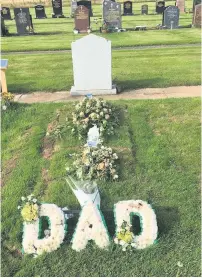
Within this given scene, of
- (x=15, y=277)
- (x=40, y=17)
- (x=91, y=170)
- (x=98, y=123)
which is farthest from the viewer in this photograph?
(x=40, y=17)

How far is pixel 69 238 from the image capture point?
15.6 ft

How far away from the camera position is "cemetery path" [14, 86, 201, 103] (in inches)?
383

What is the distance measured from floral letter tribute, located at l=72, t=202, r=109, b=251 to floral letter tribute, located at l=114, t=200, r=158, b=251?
0.18m

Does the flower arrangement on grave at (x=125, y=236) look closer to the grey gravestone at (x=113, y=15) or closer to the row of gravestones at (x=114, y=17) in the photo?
the row of gravestones at (x=114, y=17)

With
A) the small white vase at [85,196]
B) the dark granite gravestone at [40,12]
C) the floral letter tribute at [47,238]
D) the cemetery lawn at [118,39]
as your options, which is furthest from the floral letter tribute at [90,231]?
the dark granite gravestone at [40,12]

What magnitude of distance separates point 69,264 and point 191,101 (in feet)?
19.8

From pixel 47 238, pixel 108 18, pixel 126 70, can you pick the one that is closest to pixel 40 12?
pixel 108 18

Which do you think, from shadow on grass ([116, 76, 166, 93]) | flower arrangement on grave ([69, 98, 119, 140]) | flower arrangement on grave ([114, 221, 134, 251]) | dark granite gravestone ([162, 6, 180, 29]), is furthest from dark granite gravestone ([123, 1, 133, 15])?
flower arrangement on grave ([114, 221, 134, 251])

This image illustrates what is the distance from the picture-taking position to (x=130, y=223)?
4.70m

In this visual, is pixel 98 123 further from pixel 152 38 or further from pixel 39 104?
pixel 152 38

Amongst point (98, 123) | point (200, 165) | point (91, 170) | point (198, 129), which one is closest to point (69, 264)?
point (91, 170)

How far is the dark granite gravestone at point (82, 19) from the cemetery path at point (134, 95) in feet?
37.7

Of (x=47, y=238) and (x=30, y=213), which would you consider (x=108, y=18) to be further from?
(x=47, y=238)

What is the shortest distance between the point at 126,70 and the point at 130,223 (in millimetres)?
8398
